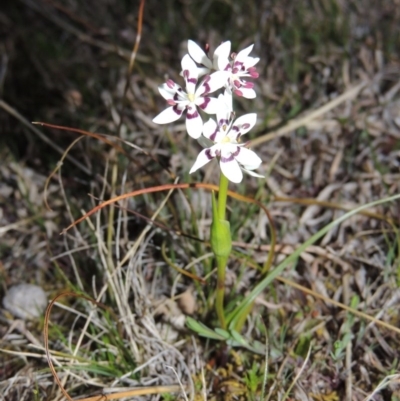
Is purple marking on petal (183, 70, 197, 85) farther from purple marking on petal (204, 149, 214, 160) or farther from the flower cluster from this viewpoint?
purple marking on petal (204, 149, 214, 160)

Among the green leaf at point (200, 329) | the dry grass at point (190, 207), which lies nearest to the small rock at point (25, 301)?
the dry grass at point (190, 207)

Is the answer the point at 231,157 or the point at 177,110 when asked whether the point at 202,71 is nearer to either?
the point at 177,110

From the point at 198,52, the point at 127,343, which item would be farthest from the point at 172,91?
the point at 127,343

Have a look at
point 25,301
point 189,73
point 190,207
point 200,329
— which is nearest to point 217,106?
point 189,73

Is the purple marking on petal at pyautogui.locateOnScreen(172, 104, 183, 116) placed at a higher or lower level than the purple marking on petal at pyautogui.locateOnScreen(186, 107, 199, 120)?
higher

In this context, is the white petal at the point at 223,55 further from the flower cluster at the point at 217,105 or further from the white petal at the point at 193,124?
the white petal at the point at 193,124

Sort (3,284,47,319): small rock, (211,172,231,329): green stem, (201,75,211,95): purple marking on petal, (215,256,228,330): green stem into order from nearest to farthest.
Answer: (201,75,211,95): purple marking on petal → (211,172,231,329): green stem → (215,256,228,330): green stem → (3,284,47,319): small rock

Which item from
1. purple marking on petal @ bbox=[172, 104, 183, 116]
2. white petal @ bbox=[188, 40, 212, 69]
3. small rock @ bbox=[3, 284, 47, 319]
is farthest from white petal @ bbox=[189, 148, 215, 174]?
small rock @ bbox=[3, 284, 47, 319]
